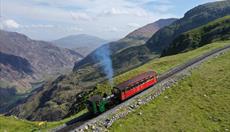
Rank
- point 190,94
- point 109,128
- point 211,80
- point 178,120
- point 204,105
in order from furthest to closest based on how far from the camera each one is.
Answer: point 211,80
point 190,94
point 204,105
point 178,120
point 109,128

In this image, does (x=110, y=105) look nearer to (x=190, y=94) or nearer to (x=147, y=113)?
(x=147, y=113)

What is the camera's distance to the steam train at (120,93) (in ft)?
148

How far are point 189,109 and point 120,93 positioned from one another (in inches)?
423

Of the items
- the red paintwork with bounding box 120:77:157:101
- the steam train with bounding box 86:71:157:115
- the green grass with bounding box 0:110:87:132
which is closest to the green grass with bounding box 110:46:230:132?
the red paintwork with bounding box 120:77:157:101

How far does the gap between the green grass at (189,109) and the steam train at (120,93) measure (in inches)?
182

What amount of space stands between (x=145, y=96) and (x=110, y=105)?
5.97 metres

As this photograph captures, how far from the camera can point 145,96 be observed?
4962cm

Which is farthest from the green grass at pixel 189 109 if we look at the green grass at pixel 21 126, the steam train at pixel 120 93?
Result: the green grass at pixel 21 126

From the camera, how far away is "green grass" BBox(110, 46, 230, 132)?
40.9 m

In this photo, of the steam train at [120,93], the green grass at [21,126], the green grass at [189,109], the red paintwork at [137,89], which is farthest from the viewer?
the red paintwork at [137,89]

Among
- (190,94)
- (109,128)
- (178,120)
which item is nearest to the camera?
(109,128)

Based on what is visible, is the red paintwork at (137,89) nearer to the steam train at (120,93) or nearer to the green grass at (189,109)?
the steam train at (120,93)

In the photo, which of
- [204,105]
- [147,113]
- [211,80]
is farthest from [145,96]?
[211,80]

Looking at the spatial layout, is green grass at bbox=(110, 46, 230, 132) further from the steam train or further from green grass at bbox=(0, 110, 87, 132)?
green grass at bbox=(0, 110, 87, 132)
